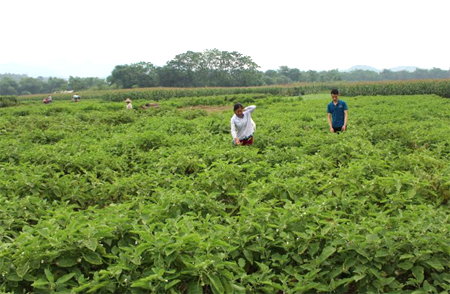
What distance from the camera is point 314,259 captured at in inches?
131

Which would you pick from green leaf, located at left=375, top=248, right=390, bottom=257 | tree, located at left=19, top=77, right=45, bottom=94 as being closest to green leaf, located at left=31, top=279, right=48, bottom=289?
green leaf, located at left=375, top=248, right=390, bottom=257

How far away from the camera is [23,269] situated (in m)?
3.03

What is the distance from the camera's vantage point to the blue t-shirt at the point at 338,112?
920cm

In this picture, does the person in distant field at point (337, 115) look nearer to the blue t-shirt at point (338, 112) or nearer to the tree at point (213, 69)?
the blue t-shirt at point (338, 112)

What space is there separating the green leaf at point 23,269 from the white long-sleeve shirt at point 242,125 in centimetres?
556

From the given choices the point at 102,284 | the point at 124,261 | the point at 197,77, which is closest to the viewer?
the point at 102,284

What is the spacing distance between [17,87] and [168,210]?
116 meters

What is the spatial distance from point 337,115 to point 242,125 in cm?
285

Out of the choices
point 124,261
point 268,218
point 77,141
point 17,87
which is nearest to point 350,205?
point 268,218

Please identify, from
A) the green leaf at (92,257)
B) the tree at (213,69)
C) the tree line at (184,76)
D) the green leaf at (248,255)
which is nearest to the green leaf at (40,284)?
the green leaf at (92,257)

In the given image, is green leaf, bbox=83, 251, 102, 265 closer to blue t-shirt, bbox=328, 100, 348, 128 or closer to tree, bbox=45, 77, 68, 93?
blue t-shirt, bbox=328, 100, 348, 128

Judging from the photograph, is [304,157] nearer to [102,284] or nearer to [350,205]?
[350,205]

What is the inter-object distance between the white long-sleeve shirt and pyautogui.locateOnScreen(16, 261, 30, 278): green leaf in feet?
18.2

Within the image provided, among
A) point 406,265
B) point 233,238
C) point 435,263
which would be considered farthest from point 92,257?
point 435,263
